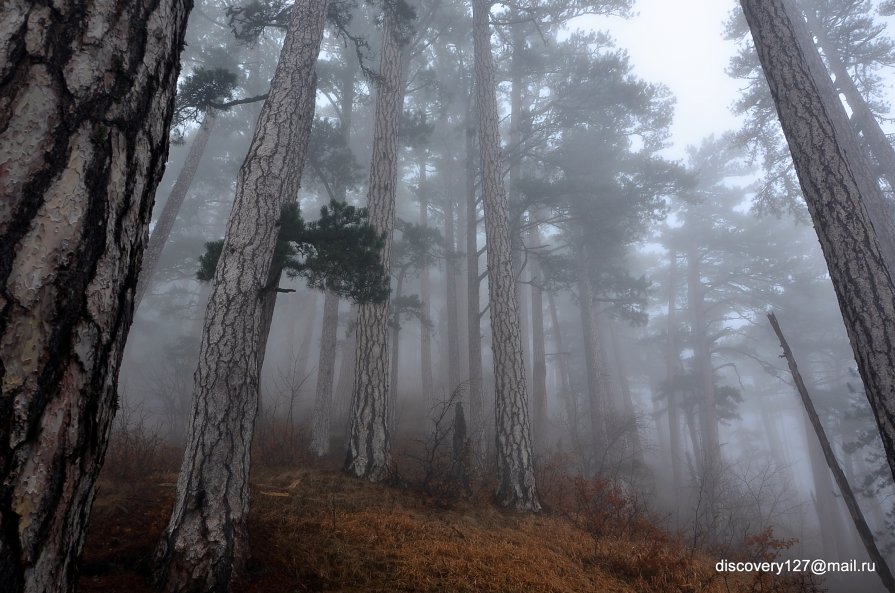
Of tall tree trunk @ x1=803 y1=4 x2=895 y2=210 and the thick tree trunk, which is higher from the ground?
tall tree trunk @ x1=803 y1=4 x2=895 y2=210

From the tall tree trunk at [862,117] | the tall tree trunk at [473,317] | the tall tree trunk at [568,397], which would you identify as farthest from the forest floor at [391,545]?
the tall tree trunk at [862,117]

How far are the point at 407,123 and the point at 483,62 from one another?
3.08m

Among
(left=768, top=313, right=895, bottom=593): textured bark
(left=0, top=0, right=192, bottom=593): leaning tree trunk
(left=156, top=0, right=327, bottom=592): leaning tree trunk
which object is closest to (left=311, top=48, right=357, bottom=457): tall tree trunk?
(left=156, top=0, right=327, bottom=592): leaning tree trunk

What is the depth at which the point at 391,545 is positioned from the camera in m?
4.34

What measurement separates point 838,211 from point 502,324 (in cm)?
528

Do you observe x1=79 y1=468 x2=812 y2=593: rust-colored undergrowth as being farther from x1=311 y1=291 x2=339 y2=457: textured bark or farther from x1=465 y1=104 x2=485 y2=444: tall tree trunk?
x1=465 y1=104 x2=485 y2=444: tall tree trunk

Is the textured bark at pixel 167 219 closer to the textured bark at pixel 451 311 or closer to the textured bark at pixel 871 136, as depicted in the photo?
the textured bark at pixel 451 311

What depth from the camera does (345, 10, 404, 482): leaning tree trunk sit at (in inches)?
292

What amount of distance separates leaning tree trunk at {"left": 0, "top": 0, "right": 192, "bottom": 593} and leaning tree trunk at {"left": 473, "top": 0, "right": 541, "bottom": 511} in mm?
7136

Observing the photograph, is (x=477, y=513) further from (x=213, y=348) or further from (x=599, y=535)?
(x=213, y=348)

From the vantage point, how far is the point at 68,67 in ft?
3.51

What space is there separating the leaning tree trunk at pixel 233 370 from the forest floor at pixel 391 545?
11.7 inches

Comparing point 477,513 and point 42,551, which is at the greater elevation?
point 42,551

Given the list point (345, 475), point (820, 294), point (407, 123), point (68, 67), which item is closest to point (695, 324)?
point (820, 294)
